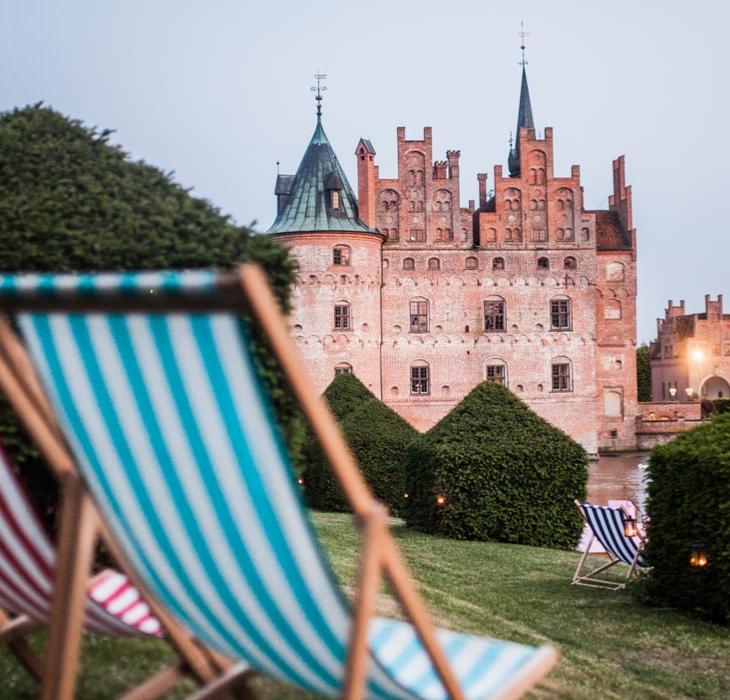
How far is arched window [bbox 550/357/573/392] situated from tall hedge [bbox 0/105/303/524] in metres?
32.0

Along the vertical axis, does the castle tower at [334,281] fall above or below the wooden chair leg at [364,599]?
above

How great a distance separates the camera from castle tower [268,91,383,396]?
33.3m

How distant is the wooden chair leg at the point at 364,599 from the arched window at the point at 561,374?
34.1 m

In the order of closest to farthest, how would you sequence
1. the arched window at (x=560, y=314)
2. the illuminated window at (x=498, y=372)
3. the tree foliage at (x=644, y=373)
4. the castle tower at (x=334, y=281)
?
the castle tower at (x=334, y=281)
the illuminated window at (x=498, y=372)
the arched window at (x=560, y=314)
the tree foliage at (x=644, y=373)

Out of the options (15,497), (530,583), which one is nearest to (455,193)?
(530,583)

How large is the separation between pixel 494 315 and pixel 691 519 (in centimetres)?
2850

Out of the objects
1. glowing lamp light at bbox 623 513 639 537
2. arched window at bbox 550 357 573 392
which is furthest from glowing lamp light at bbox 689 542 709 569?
arched window at bbox 550 357 573 392

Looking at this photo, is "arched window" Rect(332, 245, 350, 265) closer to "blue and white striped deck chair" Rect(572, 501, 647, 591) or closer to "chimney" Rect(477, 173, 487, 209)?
"chimney" Rect(477, 173, 487, 209)

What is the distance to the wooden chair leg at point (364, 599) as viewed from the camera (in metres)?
1.91

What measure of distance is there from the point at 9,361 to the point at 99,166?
2.51 metres

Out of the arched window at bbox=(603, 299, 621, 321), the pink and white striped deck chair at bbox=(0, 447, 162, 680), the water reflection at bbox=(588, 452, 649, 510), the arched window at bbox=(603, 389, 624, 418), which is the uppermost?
the arched window at bbox=(603, 299, 621, 321)

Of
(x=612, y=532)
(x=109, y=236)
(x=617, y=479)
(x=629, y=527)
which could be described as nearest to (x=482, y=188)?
(x=617, y=479)

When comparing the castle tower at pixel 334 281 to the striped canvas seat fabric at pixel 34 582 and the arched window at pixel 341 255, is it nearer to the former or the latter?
the arched window at pixel 341 255

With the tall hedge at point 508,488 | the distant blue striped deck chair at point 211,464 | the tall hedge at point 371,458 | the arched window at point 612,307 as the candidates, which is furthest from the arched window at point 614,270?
the distant blue striped deck chair at point 211,464
